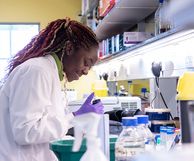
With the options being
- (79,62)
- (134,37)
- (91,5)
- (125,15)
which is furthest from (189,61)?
(91,5)

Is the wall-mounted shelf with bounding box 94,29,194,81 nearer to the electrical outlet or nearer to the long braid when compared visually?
the electrical outlet

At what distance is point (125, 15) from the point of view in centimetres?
302

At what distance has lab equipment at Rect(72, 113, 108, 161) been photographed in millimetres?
851

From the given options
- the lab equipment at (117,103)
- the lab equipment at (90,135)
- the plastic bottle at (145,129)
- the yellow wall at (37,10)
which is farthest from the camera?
the yellow wall at (37,10)

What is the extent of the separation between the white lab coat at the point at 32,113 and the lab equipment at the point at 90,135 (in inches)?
20.6

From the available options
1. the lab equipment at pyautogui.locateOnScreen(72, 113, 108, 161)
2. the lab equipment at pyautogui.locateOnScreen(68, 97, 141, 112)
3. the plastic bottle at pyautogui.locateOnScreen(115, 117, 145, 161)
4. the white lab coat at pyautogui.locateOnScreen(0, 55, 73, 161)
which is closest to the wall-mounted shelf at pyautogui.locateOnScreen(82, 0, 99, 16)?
the lab equipment at pyautogui.locateOnScreen(68, 97, 141, 112)

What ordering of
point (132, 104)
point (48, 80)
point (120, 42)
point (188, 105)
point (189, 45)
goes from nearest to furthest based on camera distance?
1. point (188, 105)
2. point (48, 80)
3. point (189, 45)
4. point (132, 104)
5. point (120, 42)

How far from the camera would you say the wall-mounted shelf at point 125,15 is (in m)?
2.56

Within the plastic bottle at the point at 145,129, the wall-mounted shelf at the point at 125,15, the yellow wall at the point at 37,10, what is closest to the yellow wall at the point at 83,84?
the yellow wall at the point at 37,10

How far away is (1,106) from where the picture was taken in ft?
5.24

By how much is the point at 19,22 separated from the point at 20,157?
14.8ft

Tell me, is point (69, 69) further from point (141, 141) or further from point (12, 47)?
point (12, 47)

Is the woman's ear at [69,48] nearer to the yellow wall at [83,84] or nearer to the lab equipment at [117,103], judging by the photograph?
the lab equipment at [117,103]

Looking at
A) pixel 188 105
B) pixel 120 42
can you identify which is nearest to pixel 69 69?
pixel 188 105
